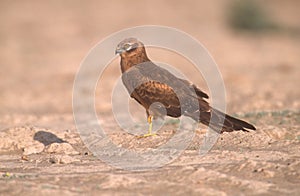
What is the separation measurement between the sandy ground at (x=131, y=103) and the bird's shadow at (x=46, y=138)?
0.02m

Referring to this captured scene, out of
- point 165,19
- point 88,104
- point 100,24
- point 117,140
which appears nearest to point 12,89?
point 88,104

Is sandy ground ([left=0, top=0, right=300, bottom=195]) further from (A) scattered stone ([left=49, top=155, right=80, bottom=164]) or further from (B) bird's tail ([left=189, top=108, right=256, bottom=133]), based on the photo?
(B) bird's tail ([left=189, top=108, right=256, bottom=133])

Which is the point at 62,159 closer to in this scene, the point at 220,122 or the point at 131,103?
the point at 220,122

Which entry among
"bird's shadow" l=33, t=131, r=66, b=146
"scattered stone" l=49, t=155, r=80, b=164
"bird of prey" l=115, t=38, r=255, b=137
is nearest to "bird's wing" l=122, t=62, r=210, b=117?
"bird of prey" l=115, t=38, r=255, b=137

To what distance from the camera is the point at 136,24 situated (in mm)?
26422

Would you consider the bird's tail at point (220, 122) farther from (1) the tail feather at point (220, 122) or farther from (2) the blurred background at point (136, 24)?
(2) the blurred background at point (136, 24)

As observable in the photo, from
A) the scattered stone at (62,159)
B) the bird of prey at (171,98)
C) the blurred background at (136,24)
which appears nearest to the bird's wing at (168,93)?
the bird of prey at (171,98)

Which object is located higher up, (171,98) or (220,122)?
(171,98)

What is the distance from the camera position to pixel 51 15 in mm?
28594

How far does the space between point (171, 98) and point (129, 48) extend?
36.3 inches

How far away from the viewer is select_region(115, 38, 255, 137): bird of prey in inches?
314

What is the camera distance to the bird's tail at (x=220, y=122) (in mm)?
7941

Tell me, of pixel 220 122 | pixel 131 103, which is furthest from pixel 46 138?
pixel 131 103

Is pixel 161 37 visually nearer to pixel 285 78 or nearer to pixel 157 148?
pixel 285 78
